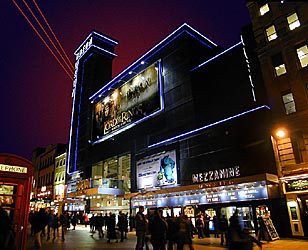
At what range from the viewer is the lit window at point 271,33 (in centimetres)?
2015

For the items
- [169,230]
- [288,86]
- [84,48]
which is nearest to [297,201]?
[288,86]

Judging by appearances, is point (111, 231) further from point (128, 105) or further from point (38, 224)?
point (128, 105)

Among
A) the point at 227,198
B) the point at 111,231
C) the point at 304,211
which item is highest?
the point at 227,198

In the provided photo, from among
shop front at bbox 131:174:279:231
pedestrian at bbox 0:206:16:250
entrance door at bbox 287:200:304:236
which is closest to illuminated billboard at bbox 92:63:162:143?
shop front at bbox 131:174:279:231

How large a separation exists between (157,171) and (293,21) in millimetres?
16483

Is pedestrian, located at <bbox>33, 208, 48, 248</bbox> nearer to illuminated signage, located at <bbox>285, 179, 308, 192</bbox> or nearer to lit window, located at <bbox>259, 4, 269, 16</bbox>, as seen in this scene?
illuminated signage, located at <bbox>285, 179, 308, 192</bbox>

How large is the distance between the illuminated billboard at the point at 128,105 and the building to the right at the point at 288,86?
39.2ft

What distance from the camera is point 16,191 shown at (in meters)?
8.88

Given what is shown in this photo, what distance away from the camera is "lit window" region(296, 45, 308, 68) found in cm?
1825

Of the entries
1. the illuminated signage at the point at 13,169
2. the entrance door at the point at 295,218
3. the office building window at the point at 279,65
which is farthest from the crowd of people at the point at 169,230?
the office building window at the point at 279,65

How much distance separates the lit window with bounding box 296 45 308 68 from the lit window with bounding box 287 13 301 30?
1.68 m

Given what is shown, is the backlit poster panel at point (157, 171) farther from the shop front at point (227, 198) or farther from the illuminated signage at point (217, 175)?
the illuminated signage at point (217, 175)

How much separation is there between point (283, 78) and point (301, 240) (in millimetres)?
10162

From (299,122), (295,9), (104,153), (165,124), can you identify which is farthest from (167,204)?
(295,9)
